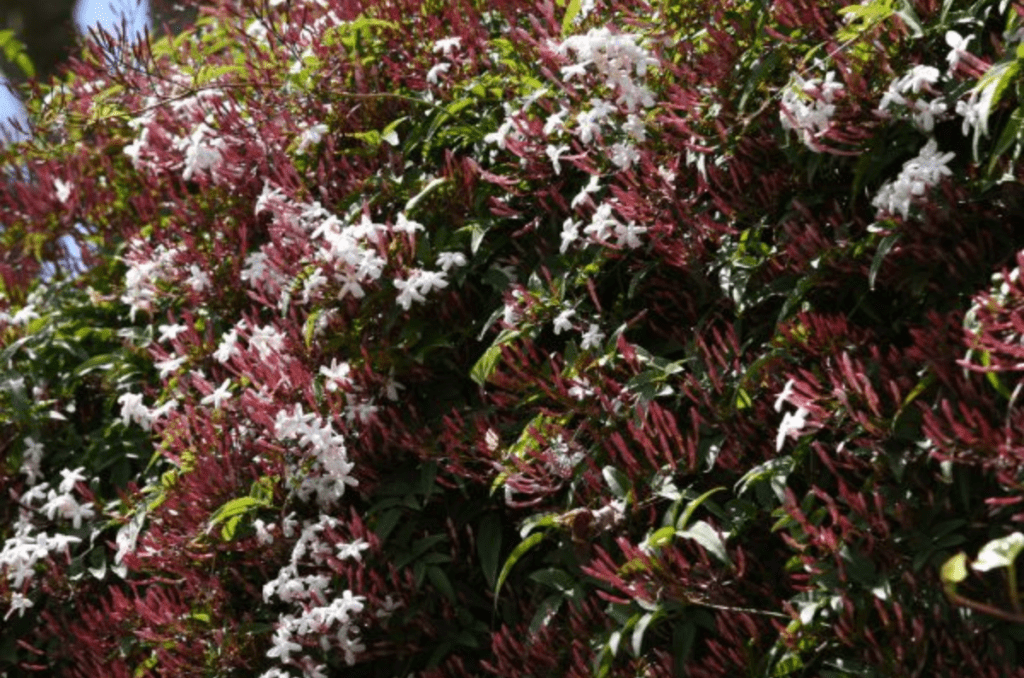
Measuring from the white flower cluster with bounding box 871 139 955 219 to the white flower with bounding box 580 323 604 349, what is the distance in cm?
64

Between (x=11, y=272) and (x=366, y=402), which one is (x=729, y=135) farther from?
(x=11, y=272)

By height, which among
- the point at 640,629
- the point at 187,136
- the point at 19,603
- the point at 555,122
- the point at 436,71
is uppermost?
the point at 187,136

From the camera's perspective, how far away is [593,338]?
2.76 meters

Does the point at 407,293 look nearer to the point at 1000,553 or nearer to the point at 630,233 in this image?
the point at 630,233

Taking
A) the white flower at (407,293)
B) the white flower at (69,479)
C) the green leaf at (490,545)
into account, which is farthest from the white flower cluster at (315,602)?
the white flower at (69,479)

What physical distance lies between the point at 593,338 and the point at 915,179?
28.2 inches

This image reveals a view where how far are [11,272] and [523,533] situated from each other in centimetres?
225

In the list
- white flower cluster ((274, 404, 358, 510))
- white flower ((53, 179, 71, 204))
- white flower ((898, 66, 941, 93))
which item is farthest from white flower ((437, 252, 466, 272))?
white flower ((53, 179, 71, 204))

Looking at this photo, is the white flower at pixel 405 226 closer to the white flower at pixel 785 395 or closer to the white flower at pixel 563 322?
the white flower at pixel 563 322

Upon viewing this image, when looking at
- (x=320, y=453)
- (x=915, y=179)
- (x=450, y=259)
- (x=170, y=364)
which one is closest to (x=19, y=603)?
(x=170, y=364)

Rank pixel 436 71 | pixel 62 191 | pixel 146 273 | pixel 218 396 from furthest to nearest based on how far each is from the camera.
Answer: pixel 62 191, pixel 146 273, pixel 436 71, pixel 218 396

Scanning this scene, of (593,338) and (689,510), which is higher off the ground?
(593,338)

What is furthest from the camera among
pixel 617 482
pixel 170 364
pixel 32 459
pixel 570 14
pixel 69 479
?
pixel 32 459

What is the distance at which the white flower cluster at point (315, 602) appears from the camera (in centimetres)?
280
